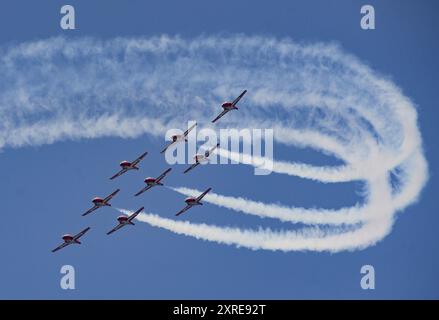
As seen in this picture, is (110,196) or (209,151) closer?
(209,151)

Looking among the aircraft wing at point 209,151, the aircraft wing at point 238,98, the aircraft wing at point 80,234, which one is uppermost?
the aircraft wing at point 238,98

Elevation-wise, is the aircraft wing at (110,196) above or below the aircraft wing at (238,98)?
below

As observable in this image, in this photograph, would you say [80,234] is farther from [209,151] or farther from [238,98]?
[238,98]

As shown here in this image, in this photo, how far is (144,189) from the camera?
109m

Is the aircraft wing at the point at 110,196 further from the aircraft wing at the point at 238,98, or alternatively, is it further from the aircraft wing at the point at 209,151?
the aircraft wing at the point at 238,98

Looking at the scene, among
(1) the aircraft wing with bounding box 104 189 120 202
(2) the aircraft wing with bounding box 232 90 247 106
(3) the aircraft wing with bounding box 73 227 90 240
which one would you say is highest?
(2) the aircraft wing with bounding box 232 90 247 106

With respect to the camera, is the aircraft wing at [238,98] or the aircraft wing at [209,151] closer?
the aircraft wing at [238,98]

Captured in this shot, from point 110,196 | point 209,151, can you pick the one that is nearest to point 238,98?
point 209,151

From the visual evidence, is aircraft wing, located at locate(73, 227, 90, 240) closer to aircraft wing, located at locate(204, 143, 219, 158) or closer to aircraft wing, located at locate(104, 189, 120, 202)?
aircraft wing, located at locate(104, 189, 120, 202)
